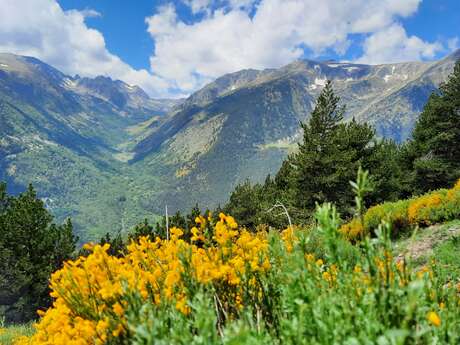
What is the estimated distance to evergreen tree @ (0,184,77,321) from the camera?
107ft

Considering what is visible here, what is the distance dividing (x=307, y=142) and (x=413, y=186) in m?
13.6

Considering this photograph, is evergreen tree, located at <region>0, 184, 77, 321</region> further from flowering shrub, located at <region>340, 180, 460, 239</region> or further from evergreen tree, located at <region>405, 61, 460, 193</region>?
evergreen tree, located at <region>405, 61, 460, 193</region>

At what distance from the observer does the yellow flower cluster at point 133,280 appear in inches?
117

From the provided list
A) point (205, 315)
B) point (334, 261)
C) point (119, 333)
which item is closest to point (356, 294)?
point (334, 261)

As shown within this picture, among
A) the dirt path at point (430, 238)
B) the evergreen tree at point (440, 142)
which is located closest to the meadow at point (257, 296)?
the dirt path at point (430, 238)

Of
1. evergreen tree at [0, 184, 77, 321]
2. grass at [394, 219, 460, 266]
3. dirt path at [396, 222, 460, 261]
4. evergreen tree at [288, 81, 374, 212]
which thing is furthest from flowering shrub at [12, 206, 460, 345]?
evergreen tree at [0, 184, 77, 321]

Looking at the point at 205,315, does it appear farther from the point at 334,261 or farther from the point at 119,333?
the point at 119,333

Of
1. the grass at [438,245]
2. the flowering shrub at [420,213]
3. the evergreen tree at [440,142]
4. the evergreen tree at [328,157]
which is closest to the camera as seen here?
the grass at [438,245]

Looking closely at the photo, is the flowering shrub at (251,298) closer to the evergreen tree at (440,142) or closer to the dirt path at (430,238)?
the dirt path at (430,238)

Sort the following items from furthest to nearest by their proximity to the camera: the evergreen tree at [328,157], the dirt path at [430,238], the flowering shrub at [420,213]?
the evergreen tree at [328,157] → the flowering shrub at [420,213] → the dirt path at [430,238]

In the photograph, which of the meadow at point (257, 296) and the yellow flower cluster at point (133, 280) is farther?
the yellow flower cluster at point (133, 280)

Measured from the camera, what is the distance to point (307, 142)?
3722 cm

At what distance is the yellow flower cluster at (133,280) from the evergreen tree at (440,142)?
3874 cm

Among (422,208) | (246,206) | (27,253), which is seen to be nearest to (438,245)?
(422,208)
